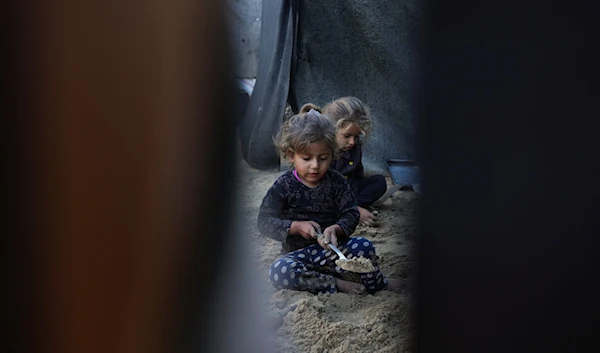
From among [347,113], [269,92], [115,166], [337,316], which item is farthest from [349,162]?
[115,166]

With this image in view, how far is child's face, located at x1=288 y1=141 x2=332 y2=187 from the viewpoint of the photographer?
242 centimetres

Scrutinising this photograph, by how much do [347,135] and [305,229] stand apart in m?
1.09

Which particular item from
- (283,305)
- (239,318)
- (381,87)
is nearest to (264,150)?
(381,87)

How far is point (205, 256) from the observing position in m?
0.48

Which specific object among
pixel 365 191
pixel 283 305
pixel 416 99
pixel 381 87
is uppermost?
pixel 381 87

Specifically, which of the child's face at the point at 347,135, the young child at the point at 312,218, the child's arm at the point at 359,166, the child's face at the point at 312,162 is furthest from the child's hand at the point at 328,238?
the child's arm at the point at 359,166

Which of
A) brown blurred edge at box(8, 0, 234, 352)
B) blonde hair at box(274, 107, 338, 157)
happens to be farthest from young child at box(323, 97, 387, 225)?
brown blurred edge at box(8, 0, 234, 352)

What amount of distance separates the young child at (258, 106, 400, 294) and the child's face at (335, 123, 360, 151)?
761 mm

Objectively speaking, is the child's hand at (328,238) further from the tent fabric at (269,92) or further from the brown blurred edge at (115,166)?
the tent fabric at (269,92)

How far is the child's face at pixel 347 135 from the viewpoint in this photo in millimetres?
3283

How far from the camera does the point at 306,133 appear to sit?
2412 mm

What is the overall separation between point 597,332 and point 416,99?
0.20 m

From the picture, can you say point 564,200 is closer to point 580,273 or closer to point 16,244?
point 580,273

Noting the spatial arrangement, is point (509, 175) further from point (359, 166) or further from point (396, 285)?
point (359, 166)
